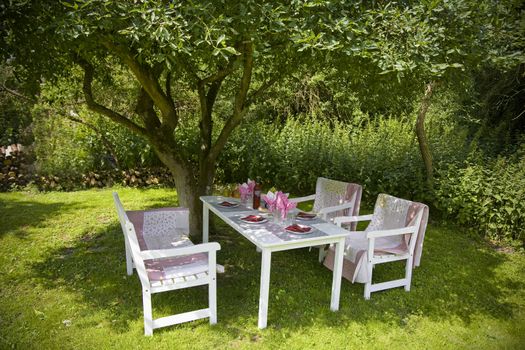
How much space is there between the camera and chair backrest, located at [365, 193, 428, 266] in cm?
349

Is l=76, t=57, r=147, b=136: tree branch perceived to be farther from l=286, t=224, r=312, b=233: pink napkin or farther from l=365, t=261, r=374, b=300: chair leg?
l=365, t=261, r=374, b=300: chair leg

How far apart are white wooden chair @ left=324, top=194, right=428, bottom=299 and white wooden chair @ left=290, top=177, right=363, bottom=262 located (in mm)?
462

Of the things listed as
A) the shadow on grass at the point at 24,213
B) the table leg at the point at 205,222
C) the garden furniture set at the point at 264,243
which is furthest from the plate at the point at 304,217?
the shadow on grass at the point at 24,213

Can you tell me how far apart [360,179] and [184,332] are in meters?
4.62

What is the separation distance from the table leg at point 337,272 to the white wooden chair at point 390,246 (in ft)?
0.97

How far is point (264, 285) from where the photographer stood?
285cm

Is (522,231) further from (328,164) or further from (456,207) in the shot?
(328,164)

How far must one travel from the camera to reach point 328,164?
23.4 ft

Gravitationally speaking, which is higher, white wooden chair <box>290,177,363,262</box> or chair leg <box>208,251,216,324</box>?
white wooden chair <box>290,177,363,262</box>

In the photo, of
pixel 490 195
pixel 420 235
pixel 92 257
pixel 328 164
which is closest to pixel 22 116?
pixel 92 257

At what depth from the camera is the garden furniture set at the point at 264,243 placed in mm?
2779

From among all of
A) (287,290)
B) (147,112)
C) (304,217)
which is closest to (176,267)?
(287,290)

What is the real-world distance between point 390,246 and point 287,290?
113 cm

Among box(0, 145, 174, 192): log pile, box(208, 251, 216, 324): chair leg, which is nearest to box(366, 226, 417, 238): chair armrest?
box(208, 251, 216, 324): chair leg
